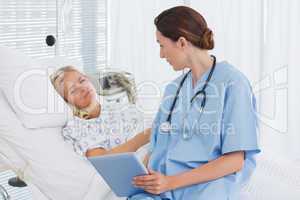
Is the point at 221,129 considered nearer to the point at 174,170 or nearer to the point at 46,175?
the point at 174,170

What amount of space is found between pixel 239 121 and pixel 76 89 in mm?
882

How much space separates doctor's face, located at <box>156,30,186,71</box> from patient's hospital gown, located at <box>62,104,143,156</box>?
584mm

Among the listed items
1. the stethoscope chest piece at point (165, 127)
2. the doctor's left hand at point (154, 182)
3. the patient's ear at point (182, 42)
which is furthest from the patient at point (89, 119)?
the patient's ear at point (182, 42)

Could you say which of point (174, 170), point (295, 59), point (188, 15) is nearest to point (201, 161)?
point (174, 170)

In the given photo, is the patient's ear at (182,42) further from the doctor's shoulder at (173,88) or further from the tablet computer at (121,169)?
the tablet computer at (121,169)

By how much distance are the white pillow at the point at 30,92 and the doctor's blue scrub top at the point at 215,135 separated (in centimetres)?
62

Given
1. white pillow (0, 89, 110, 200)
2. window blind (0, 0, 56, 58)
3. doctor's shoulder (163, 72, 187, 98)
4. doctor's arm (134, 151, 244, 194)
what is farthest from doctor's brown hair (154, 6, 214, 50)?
window blind (0, 0, 56, 58)

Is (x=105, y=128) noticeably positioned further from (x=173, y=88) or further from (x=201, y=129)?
(x=201, y=129)

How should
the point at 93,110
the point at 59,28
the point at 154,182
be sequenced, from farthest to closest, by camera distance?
the point at 59,28
the point at 93,110
the point at 154,182

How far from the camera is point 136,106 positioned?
2.54m

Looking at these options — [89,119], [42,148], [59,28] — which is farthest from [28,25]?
[42,148]

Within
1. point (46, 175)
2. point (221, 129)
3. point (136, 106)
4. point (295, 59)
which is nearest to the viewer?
point (221, 129)

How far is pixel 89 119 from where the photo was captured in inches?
94.4

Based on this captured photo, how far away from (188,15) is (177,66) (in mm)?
187
